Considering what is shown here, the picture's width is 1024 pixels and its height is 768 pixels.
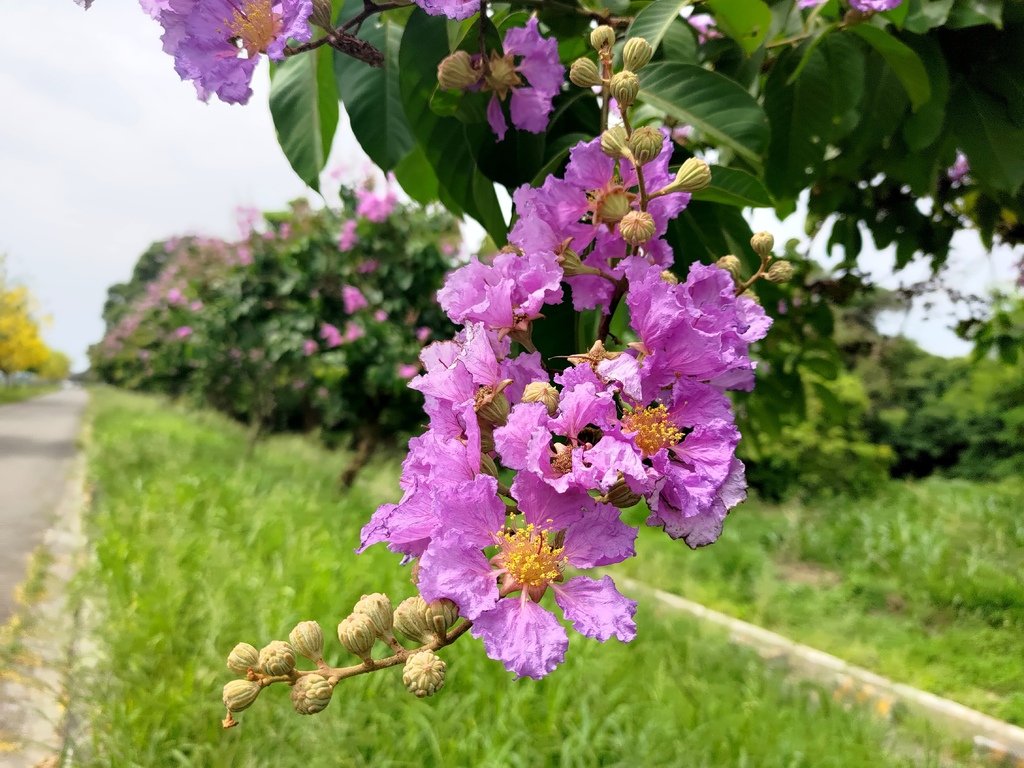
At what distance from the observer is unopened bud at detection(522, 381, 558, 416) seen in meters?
0.56

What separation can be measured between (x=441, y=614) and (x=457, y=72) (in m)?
0.55

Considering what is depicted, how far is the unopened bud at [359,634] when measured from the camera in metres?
0.54

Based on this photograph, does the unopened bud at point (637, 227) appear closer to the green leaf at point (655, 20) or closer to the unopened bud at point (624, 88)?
the unopened bud at point (624, 88)

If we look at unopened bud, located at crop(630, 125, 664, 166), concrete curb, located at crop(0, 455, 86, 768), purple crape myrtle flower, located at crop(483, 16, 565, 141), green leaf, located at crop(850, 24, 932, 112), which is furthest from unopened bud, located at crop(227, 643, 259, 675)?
concrete curb, located at crop(0, 455, 86, 768)

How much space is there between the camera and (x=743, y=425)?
237cm

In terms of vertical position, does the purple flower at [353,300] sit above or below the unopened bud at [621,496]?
above

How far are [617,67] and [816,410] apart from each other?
9.82m

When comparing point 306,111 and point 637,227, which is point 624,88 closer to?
point 637,227

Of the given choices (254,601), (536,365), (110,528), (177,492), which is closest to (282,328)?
(177,492)

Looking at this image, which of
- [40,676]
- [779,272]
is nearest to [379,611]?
[779,272]

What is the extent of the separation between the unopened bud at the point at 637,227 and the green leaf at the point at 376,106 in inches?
18.3

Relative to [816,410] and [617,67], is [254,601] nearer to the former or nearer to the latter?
[617,67]

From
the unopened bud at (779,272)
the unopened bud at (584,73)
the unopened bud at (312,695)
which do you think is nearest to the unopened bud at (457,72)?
the unopened bud at (584,73)

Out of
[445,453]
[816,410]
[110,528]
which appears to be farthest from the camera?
[816,410]
